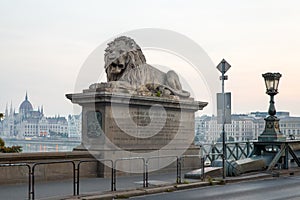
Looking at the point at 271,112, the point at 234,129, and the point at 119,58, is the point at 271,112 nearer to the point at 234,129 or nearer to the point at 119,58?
the point at 119,58

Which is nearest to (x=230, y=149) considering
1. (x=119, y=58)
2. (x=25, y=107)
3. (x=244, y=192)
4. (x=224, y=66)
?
(x=224, y=66)

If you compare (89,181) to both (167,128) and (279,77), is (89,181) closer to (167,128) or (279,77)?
(167,128)

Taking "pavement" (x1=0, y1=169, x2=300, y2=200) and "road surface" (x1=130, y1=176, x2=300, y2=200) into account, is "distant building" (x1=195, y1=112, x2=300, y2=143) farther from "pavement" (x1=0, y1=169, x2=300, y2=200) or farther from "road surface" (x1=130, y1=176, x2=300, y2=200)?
"road surface" (x1=130, y1=176, x2=300, y2=200)

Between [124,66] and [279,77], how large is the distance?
652 cm

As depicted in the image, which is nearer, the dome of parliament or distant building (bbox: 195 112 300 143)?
distant building (bbox: 195 112 300 143)

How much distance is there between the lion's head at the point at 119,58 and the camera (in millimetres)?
19062

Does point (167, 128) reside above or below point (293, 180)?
above

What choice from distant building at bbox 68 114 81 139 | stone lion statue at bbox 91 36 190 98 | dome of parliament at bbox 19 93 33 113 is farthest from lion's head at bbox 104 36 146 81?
dome of parliament at bbox 19 93 33 113

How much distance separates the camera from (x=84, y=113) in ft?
59.2

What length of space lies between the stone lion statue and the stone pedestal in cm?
60

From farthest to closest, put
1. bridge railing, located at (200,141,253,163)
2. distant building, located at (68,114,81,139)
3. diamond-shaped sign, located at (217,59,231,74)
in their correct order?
bridge railing, located at (200,141,253,163), distant building, located at (68,114,81,139), diamond-shaped sign, located at (217,59,231,74)

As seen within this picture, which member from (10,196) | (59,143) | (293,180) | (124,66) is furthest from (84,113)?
(293,180)

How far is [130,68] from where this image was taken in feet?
63.1

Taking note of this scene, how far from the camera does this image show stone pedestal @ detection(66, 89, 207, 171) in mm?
17438
